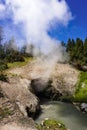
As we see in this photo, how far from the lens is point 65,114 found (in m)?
54.2

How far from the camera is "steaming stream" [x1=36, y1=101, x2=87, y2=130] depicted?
158ft

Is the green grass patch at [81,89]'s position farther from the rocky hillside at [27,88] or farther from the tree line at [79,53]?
the tree line at [79,53]

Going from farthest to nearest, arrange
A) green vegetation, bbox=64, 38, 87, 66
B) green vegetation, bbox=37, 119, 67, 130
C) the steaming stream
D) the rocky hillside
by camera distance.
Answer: green vegetation, bbox=64, 38, 87, 66 < the steaming stream < green vegetation, bbox=37, 119, 67, 130 < the rocky hillside

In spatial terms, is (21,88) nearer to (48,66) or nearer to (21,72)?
(21,72)

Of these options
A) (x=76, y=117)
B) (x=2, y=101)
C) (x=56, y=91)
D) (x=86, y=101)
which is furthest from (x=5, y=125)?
(x=56, y=91)

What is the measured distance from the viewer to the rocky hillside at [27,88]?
3572cm

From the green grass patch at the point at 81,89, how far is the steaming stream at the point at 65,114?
319 centimetres

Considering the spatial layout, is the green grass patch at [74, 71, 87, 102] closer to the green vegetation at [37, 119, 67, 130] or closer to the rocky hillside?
the rocky hillside

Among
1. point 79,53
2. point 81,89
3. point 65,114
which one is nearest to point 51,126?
point 65,114

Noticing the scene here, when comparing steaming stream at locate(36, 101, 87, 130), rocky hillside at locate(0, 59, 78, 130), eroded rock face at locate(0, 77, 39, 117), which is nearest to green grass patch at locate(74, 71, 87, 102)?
rocky hillside at locate(0, 59, 78, 130)

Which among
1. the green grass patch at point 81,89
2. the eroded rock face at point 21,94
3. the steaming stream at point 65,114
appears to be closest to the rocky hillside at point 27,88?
the eroded rock face at point 21,94

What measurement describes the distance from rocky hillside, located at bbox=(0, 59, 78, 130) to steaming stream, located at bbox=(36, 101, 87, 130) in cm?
256

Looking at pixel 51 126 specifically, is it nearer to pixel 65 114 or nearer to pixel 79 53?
pixel 65 114

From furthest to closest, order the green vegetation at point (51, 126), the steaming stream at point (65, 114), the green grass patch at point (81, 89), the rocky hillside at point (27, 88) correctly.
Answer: the green grass patch at point (81, 89) → the steaming stream at point (65, 114) → the green vegetation at point (51, 126) → the rocky hillside at point (27, 88)
